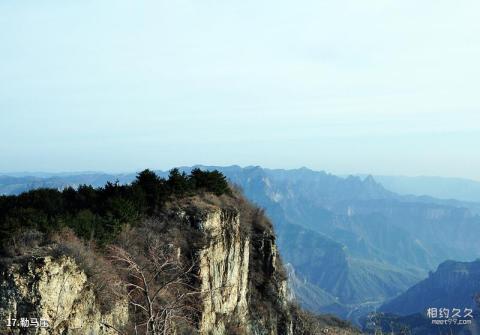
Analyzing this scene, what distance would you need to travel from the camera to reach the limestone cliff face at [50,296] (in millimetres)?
23109

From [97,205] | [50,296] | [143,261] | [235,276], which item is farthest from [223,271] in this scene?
[50,296]

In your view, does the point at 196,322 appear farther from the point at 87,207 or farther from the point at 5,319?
the point at 5,319

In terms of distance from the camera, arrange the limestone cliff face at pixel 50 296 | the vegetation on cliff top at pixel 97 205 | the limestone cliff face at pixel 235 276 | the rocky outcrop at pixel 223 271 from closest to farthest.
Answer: the limestone cliff face at pixel 50 296 < the vegetation on cliff top at pixel 97 205 < the rocky outcrop at pixel 223 271 < the limestone cliff face at pixel 235 276

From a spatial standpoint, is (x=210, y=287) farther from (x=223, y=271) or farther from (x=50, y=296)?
(x=50, y=296)

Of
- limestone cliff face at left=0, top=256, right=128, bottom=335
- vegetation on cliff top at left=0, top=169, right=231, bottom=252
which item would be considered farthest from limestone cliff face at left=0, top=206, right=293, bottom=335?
vegetation on cliff top at left=0, top=169, right=231, bottom=252

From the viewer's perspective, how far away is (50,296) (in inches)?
934

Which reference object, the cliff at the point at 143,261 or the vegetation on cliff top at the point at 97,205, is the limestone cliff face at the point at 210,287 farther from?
the vegetation on cliff top at the point at 97,205

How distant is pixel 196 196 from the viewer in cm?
4494

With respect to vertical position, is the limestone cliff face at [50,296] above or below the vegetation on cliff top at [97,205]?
below

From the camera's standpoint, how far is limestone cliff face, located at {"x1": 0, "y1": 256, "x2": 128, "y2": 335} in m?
23.1

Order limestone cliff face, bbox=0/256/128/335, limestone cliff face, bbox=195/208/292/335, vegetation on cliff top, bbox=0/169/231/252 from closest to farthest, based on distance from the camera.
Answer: limestone cliff face, bbox=0/256/128/335, vegetation on cliff top, bbox=0/169/231/252, limestone cliff face, bbox=195/208/292/335

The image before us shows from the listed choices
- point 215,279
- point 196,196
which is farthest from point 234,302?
point 196,196

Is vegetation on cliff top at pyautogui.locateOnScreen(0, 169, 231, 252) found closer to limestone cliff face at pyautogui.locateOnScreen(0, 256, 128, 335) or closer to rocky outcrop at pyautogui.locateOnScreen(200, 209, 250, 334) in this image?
limestone cliff face at pyautogui.locateOnScreen(0, 256, 128, 335)

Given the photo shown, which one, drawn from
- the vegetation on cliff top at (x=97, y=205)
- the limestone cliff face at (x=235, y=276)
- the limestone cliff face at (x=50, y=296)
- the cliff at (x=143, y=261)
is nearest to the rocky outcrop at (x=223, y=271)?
the limestone cliff face at (x=235, y=276)
